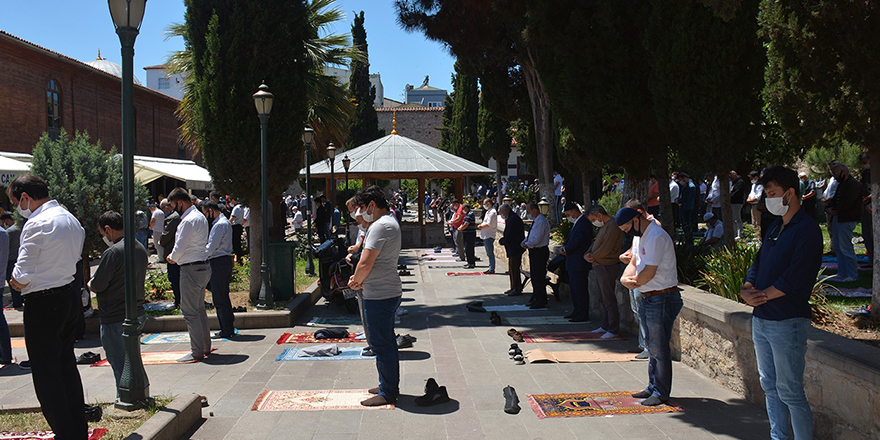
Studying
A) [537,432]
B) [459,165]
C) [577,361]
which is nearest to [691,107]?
[577,361]

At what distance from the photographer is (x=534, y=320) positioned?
10.1 metres

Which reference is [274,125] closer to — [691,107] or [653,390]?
[691,107]

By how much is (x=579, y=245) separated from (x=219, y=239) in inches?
193

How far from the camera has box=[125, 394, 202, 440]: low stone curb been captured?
459 centimetres

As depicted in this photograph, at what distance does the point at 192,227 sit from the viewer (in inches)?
294

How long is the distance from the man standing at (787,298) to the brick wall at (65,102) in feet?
82.8

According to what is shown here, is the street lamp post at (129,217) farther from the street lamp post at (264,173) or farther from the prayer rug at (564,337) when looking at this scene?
the prayer rug at (564,337)

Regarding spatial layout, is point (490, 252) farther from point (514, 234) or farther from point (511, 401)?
point (511, 401)

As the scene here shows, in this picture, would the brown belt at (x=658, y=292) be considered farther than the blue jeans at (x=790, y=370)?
Yes

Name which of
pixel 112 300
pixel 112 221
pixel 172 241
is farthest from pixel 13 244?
pixel 112 300

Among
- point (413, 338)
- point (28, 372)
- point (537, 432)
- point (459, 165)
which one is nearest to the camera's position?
point (537, 432)

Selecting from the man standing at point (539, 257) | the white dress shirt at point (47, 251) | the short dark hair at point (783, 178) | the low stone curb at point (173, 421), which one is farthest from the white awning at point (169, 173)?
the short dark hair at point (783, 178)

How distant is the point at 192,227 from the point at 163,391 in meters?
1.88

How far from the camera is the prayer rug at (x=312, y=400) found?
5793 millimetres
